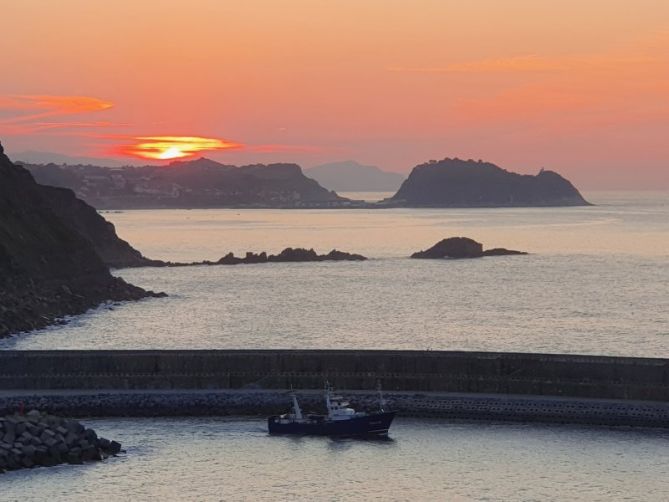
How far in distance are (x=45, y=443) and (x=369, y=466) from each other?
10800 mm

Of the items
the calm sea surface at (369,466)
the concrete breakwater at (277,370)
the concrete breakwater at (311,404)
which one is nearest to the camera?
the calm sea surface at (369,466)

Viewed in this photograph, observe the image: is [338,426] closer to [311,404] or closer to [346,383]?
[311,404]

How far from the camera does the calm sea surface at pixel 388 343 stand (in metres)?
42.0

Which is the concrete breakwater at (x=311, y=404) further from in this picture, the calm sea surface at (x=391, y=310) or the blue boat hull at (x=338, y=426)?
the calm sea surface at (x=391, y=310)

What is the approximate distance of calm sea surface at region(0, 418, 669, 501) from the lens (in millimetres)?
41125

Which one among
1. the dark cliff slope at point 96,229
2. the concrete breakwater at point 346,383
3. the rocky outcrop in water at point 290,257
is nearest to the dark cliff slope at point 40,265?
the dark cliff slope at point 96,229

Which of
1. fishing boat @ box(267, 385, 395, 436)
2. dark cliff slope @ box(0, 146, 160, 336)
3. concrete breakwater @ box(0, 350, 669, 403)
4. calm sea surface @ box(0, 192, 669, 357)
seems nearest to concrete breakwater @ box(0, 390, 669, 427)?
concrete breakwater @ box(0, 350, 669, 403)

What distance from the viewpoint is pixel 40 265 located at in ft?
334

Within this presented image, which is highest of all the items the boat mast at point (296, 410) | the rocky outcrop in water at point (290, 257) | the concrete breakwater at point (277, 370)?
the rocky outcrop in water at point (290, 257)

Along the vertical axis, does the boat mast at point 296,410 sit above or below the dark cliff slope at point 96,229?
below

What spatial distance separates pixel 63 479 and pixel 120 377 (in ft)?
41.1

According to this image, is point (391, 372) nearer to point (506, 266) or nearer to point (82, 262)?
point (82, 262)

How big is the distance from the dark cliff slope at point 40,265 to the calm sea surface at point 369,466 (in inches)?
1501

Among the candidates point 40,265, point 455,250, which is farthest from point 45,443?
point 455,250
